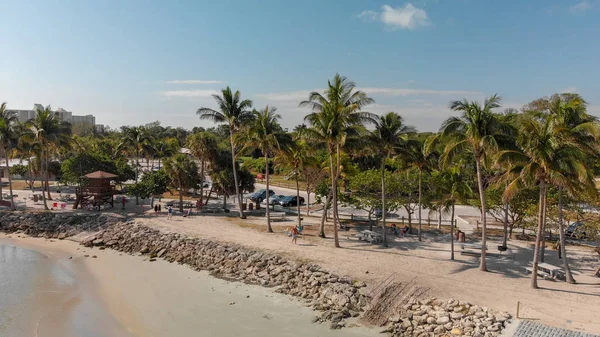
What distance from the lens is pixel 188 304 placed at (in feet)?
62.6

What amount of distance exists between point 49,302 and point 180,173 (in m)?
17.7

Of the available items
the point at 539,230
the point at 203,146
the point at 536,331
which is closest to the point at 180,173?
the point at 203,146

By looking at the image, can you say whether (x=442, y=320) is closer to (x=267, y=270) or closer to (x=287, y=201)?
(x=267, y=270)

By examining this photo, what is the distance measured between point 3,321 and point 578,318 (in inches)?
987

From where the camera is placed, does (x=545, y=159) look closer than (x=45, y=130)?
Yes

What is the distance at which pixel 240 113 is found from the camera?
112ft

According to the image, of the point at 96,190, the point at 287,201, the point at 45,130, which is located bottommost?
the point at 287,201

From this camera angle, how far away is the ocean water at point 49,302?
56.0 feet

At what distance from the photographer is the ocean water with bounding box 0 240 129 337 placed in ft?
56.0

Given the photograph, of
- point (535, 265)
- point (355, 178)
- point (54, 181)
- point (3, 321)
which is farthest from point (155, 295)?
point (54, 181)

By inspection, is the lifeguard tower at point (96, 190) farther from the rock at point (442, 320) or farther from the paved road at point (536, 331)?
the paved road at point (536, 331)

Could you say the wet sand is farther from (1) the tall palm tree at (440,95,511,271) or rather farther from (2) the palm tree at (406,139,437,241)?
(2) the palm tree at (406,139,437,241)

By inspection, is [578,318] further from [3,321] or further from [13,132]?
[13,132]

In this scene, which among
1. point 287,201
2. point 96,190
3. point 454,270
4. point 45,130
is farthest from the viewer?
point 287,201
